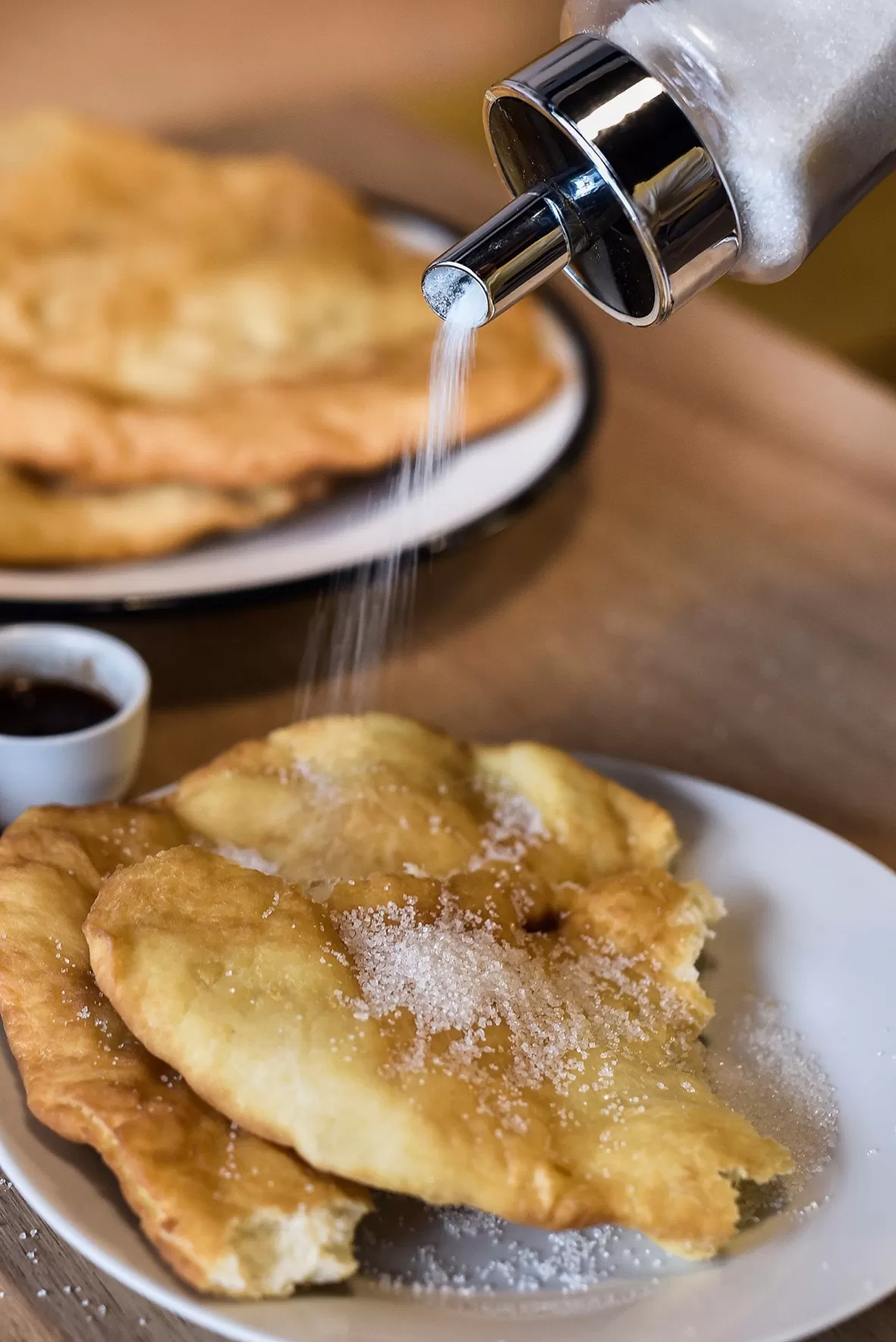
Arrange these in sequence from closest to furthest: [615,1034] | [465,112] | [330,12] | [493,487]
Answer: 1. [615,1034]
2. [493,487]
3. [465,112]
4. [330,12]

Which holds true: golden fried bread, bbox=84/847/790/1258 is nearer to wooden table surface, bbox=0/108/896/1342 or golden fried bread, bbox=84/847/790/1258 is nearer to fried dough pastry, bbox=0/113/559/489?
wooden table surface, bbox=0/108/896/1342

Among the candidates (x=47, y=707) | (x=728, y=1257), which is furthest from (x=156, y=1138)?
(x=47, y=707)

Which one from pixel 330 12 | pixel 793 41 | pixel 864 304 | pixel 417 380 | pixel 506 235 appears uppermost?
pixel 793 41

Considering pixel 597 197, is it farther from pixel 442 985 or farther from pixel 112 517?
pixel 112 517

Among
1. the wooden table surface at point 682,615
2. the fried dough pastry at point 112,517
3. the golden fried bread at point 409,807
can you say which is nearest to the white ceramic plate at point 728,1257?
the golden fried bread at point 409,807

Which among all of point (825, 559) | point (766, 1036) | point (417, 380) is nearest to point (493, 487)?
point (417, 380)

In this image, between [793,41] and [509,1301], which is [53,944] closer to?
[509,1301]
